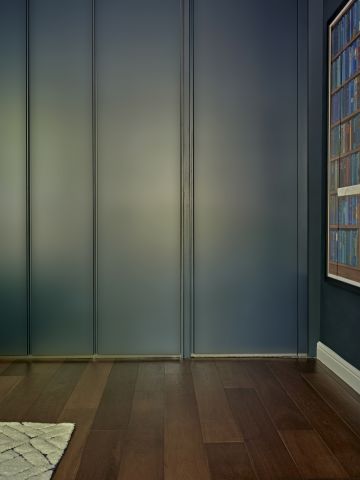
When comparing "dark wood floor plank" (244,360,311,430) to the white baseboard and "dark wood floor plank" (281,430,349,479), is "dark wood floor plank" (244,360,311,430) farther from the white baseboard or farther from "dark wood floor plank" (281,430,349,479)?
the white baseboard

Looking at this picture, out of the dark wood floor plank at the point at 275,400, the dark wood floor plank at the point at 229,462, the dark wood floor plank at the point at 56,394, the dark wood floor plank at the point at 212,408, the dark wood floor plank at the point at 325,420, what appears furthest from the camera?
the dark wood floor plank at the point at 56,394

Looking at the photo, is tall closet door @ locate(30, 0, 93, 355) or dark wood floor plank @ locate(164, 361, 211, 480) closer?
dark wood floor plank @ locate(164, 361, 211, 480)

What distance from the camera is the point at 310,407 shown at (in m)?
2.63

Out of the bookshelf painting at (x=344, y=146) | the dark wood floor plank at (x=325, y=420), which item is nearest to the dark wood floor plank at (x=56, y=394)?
the dark wood floor plank at (x=325, y=420)

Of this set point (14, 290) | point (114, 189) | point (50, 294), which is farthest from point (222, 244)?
point (14, 290)

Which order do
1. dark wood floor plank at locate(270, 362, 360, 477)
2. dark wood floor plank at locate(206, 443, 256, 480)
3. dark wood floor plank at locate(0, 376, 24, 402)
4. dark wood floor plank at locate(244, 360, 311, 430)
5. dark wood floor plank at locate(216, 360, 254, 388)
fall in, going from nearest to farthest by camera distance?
1. dark wood floor plank at locate(206, 443, 256, 480)
2. dark wood floor plank at locate(270, 362, 360, 477)
3. dark wood floor plank at locate(244, 360, 311, 430)
4. dark wood floor plank at locate(0, 376, 24, 402)
5. dark wood floor plank at locate(216, 360, 254, 388)

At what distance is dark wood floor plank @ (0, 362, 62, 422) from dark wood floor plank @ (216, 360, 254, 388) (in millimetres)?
1080

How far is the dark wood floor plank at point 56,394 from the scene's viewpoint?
253 centimetres

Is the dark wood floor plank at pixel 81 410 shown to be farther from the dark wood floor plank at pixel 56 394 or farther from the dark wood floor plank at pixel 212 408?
the dark wood floor plank at pixel 212 408

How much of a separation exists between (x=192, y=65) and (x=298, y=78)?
76cm

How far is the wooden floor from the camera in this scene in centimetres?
199

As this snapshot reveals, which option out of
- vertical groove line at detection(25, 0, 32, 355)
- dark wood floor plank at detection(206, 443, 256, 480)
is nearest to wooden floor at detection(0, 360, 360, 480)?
dark wood floor plank at detection(206, 443, 256, 480)

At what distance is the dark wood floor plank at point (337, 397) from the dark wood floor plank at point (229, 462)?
596 mm

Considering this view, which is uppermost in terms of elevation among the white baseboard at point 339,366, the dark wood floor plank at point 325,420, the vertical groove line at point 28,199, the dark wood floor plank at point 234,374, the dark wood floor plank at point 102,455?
the vertical groove line at point 28,199
